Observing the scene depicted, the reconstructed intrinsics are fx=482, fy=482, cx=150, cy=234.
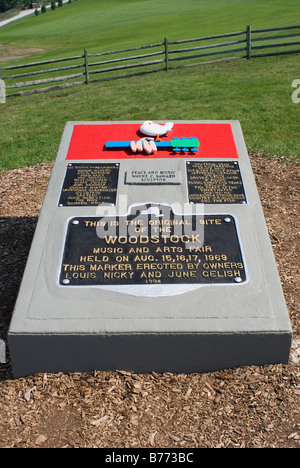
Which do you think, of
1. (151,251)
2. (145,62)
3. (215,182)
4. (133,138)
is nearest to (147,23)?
(145,62)

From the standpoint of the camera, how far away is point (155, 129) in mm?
5703

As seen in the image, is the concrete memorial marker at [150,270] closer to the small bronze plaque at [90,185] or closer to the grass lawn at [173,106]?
the small bronze plaque at [90,185]

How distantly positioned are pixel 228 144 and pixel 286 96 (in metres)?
7.44

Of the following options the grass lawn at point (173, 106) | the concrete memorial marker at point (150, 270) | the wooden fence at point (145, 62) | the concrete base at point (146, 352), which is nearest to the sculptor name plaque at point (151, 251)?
the concrete memorial marker at point (150, 270)

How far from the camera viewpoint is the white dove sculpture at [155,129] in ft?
18.7

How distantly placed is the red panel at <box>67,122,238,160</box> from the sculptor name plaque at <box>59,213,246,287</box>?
972 mm

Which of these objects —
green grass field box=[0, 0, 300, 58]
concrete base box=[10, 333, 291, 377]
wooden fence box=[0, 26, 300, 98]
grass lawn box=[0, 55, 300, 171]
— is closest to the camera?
concrete base box=[10, 333, 291, 377]

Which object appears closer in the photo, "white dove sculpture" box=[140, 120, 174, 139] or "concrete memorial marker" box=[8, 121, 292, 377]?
"concrete memorial marker" box=[8, 121, 292, 377]

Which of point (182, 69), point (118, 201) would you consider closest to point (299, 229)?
point (118, 201)

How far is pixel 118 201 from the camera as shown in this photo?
16.4 ft

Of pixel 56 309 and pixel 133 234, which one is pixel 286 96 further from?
pixel 56 309

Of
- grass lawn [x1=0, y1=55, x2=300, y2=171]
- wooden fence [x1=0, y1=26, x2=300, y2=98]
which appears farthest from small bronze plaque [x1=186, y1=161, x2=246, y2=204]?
wooden fence [x1=0, y1=26, x2=300, y2=98]

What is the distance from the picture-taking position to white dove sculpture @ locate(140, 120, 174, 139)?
5.70 metres

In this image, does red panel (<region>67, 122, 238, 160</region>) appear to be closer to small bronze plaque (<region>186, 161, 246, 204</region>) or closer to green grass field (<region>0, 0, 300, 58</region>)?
small bronze plaque (<region>186, 161, 246, 204</region>)
